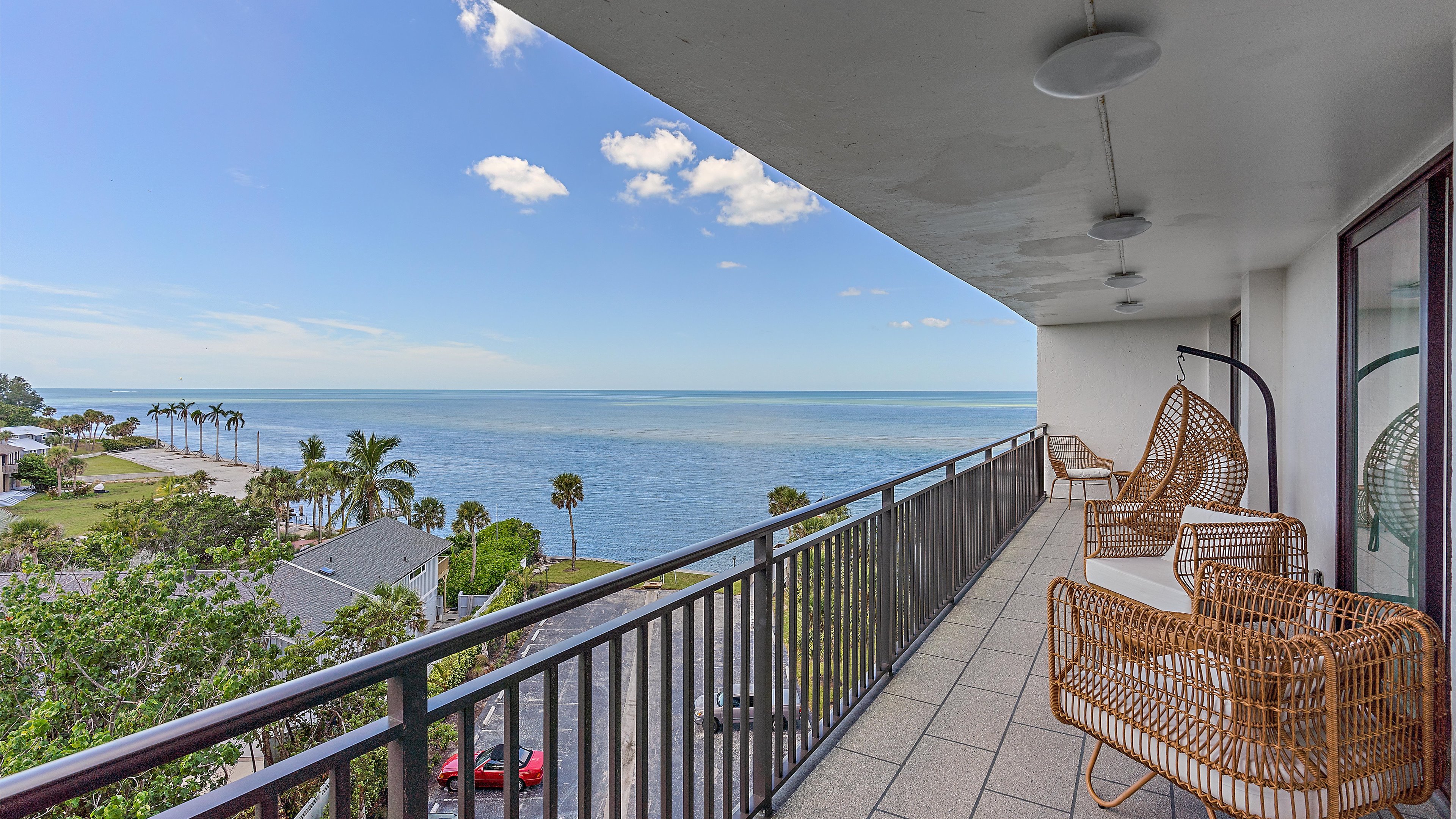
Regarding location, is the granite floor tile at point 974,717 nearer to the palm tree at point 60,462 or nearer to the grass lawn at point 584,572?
the grass lawn at point 584,572

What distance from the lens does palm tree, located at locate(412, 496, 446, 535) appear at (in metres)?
29.0

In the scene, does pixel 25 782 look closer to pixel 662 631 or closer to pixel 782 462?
pixel 662 631

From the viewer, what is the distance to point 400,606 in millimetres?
14703

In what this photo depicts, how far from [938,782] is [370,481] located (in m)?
29.7

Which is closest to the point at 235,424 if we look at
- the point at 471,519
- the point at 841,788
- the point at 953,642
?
the point at 471,519

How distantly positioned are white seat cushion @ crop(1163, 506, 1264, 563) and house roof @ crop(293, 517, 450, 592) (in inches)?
780

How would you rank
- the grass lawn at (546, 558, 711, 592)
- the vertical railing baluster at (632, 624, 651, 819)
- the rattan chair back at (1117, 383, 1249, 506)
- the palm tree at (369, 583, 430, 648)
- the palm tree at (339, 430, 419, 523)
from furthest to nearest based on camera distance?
the palm tree at (339, 430, 419, 523) → the grass lawn at (546, 558, 711, 592) → the palm tree at (369, 583, 430, 648) → the rattan chair back at (1117, 383, 1249, 506) → the vertical railing baluster at (632, 624, 651, 819)

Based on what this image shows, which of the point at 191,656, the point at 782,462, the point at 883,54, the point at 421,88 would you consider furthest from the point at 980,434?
the point at 883,54

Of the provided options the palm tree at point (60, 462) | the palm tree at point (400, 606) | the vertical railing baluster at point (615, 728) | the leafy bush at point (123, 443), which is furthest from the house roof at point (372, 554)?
the leafy bush at point (123, 443)

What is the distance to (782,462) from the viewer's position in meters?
44.3

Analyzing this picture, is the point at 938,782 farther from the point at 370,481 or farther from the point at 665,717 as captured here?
the point at 370,481

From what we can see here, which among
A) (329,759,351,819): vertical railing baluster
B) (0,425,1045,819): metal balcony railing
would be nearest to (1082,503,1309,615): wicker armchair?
(0,425,1045,819): metal balcony railing

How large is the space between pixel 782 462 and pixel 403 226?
101 feet

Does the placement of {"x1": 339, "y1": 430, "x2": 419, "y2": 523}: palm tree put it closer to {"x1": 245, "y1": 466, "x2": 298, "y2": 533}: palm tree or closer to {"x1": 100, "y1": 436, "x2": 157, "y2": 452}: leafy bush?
{"x1": 245, "y1": 466, "x2": 298, "y2": 533}: palm tree
